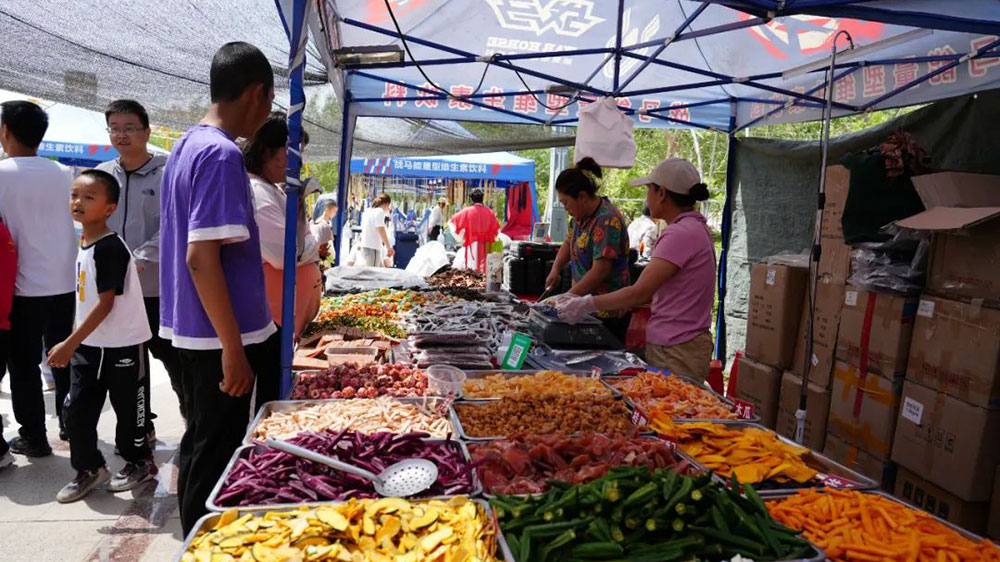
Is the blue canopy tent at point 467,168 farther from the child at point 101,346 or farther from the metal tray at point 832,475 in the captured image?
the metal tray at point 832,475

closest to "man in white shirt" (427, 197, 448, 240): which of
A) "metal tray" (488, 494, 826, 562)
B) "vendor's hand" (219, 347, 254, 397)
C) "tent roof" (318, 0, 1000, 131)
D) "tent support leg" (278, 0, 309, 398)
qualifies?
"tent roof" (318, 0, 1000, 131)

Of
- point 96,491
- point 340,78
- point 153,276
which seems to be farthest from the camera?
point 340,78

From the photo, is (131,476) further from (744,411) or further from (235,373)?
(744,411)

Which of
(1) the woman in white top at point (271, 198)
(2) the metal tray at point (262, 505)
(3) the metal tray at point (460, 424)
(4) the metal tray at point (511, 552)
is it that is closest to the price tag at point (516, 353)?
(3) the metal tray at point (460, 424)

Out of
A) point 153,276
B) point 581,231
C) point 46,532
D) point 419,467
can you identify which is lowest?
point 46,532

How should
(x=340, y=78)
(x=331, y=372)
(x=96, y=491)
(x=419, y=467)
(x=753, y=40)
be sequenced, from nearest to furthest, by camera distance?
(x=419, y=467) < (x=331, y=372) < (x=96, y=491) < (x=753, y=40) < (x=340, y=78)

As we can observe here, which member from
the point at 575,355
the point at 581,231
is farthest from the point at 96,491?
the point at 581,231

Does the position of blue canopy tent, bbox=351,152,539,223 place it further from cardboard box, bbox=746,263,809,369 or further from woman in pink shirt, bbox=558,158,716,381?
woman in pink shirt, bbox=558,158,716,381

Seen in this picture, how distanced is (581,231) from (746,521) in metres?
3.19

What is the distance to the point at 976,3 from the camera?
9.89 feet

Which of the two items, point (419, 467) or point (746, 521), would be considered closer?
point (746, 521)

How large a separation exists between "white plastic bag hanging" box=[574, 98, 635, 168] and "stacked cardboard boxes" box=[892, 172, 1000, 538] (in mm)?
2519

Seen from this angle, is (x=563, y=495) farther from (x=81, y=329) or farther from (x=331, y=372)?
(x=81, y=329)

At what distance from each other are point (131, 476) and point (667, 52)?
17.9ft
